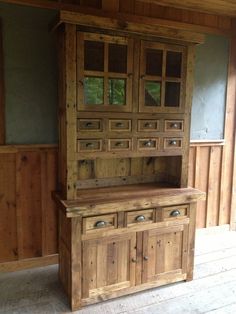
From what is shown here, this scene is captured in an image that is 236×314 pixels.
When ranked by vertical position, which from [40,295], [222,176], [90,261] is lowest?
[40,295]

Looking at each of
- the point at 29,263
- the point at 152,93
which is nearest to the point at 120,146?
the point at 152,93

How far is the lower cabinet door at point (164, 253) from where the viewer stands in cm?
234

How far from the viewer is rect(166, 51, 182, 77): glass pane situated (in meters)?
2.40

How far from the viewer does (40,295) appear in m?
2.30

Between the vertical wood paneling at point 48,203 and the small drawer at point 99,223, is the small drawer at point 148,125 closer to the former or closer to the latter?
the small drawer at point 99,223

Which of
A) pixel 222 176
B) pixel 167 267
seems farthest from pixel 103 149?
pixel 222 176

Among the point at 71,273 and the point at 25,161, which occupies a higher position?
the point at 25,161

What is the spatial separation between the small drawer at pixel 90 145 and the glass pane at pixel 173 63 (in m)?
0.85

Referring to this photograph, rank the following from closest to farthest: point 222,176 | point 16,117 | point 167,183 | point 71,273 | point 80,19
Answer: point 80,19
point 71,273
point 16,117
point 167,183
point 222,176

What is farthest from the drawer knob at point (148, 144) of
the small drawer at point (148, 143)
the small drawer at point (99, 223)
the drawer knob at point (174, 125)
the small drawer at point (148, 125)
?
the small drawer at point (99, 223)

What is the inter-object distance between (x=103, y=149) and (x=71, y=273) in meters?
0.96

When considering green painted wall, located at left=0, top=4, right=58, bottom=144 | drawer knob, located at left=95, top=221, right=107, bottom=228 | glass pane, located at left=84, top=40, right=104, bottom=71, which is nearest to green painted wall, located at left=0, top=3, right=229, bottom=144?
green painted wall, located at left=0, top=4, right=58, bottom=144

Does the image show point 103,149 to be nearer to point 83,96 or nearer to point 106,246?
point 83,96

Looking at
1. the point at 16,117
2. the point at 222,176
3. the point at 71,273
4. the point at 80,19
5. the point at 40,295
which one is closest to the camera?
the point at 80,19
